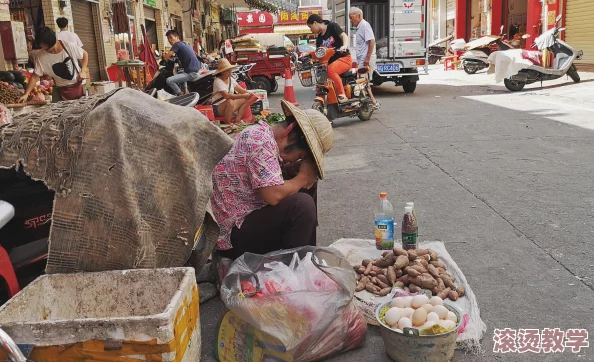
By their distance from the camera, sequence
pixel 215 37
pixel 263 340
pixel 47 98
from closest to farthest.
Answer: pixel 263 340, pixel 47 98, pixel 215 37

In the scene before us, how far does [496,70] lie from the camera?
516 inches

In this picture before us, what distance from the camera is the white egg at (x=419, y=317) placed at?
7.93 feet

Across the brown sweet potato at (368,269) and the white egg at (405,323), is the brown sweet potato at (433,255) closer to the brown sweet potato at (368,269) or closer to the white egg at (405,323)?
the brown sweet potato at (368,269)

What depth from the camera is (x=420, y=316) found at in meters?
2.42

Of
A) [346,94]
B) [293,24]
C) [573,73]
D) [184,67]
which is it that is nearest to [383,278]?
[346,94]

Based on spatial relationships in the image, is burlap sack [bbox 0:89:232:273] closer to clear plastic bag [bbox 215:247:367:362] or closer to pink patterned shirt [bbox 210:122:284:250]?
pink patterned shirt [bbox 210:122:284:250]

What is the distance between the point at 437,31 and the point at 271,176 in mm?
35709

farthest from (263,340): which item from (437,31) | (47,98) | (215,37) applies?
(437,31)

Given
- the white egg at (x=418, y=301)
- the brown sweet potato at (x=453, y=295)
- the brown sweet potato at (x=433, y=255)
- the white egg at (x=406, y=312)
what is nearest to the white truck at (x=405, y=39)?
→ the brown sweet potato at (x=433, y=255)

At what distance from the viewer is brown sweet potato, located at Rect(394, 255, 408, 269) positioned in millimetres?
3131

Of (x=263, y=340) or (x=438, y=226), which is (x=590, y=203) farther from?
(x=263, y=340)

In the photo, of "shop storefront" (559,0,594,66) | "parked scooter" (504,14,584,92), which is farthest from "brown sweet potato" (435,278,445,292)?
"shop storefront" (559,0,594,66)

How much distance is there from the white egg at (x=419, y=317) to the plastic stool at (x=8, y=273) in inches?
73.5

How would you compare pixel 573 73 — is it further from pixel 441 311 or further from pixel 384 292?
pixel 441 311
